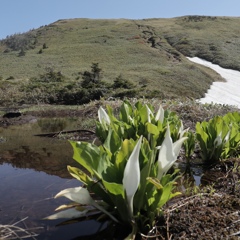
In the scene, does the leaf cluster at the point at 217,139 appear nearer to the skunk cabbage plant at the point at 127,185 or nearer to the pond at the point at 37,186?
the pond at the point at 37,186

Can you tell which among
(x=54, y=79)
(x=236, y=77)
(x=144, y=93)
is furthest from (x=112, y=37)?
(x=144, y=93)

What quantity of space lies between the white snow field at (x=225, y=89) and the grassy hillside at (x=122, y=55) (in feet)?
3.26

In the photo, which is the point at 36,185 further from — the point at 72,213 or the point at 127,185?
the point at 127,185

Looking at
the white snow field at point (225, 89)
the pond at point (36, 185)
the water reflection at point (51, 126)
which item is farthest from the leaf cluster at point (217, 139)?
the white snow field at point (225, 89)

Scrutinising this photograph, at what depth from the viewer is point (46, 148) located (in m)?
6.00

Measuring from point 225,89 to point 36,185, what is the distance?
111 feet

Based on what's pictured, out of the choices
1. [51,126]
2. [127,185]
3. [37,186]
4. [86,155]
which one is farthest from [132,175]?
[51,126]

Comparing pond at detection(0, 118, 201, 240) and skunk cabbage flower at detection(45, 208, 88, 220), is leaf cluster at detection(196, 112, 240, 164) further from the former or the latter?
skunk cabbage flower at detection(45, 208, 88, 220)

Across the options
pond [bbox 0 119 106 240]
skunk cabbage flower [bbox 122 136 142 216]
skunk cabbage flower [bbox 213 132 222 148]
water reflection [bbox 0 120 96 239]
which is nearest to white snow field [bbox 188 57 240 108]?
water reflection [bbox 0 120 96 239]

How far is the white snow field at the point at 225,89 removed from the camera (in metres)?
29.5

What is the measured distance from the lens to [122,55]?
163 feet

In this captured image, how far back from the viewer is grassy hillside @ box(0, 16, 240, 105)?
1002 inches

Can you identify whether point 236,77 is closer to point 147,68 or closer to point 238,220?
point 147,68

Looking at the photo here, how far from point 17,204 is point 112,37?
5990 cm
